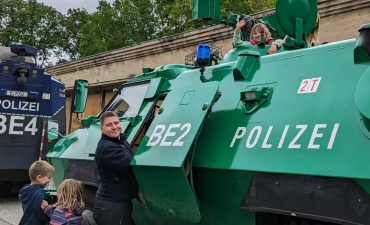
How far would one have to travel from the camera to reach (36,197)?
172 inches

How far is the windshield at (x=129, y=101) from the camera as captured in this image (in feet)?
16.7

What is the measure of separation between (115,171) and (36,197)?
0.87 m

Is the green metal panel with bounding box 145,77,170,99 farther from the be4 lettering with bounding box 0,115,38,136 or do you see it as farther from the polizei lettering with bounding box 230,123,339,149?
the be4 lettering with bounding box 0,115,38,136

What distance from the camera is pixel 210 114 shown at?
402 centimetres

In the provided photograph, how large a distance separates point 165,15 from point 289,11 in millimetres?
25240

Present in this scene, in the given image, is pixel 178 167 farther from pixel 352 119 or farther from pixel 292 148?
pixel 352 119

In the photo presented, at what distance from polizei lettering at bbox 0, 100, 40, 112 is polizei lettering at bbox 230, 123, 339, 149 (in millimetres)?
6518

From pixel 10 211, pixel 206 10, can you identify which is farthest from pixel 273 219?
pixel 10 211

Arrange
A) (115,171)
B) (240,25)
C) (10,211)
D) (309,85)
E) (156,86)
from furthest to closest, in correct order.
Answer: (10,211)
(240,25)
(156,86)
(115,171)
(309,85)

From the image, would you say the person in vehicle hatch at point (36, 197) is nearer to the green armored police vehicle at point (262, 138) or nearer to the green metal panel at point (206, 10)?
the green armored police vehicle at point (262, 138)

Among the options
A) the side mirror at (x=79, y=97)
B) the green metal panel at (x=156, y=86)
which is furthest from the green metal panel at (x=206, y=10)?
the side mirror at (x=79, y=97)

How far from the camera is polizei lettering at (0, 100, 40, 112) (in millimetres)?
8948

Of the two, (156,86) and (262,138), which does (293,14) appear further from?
(262,138)

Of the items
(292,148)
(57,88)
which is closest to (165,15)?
(57,88)
